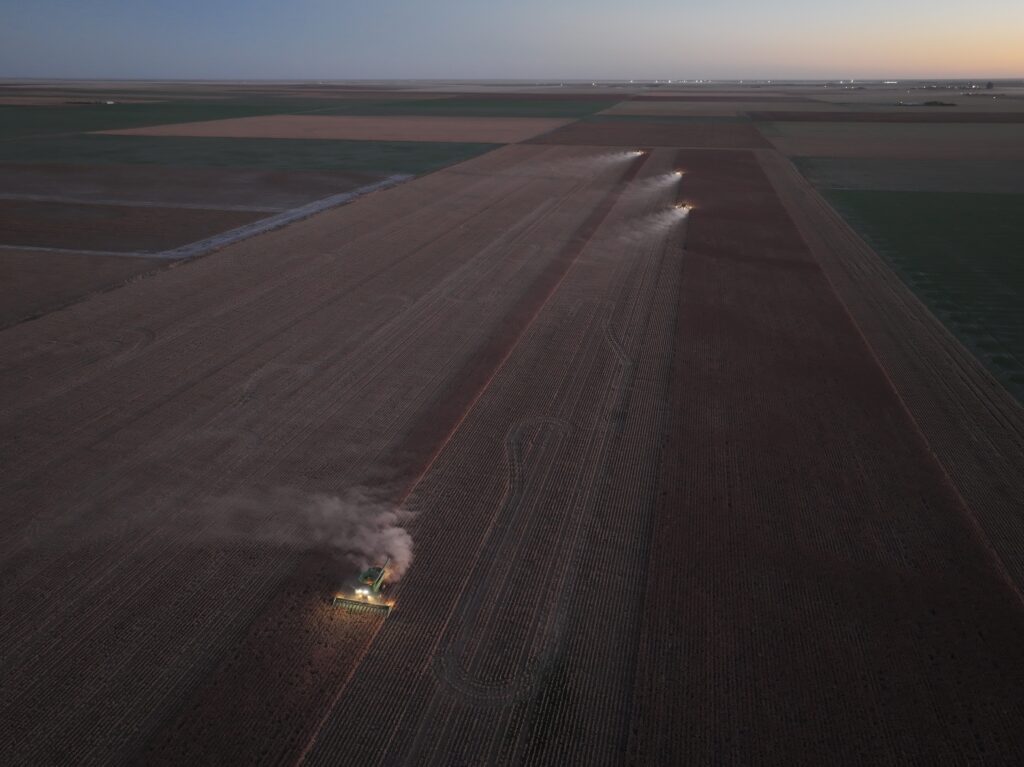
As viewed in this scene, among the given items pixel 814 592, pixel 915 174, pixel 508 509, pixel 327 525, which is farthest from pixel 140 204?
pixel 915 174

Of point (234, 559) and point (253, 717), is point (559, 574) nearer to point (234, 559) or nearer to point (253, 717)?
point (253, 717)

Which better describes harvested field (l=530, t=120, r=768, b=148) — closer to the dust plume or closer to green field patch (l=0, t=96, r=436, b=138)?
green field patch (l=0, t=96, r=436, b=138)

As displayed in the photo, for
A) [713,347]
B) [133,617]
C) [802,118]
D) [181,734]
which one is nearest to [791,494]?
[713,347]

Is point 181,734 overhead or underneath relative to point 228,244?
underneath

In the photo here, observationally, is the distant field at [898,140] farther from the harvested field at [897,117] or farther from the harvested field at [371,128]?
the harvested field at [371,128]

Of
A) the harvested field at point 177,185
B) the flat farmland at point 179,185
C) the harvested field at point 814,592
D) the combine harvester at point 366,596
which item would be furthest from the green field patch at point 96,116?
the harvested field at point 814,592

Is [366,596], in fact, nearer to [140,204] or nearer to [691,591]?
[691,591]

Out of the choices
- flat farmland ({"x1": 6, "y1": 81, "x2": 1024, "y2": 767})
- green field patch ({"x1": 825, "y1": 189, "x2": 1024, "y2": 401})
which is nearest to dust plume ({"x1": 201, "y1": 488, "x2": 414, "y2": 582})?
flat farmland ({"x1": 6, "y1": 81, "x2": 1024, "y2": 767})

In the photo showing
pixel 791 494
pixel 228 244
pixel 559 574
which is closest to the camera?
pixel 559 574
